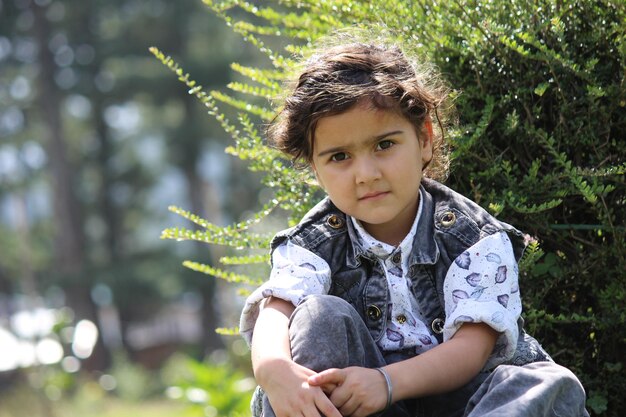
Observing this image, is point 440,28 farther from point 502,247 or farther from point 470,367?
point 470,367

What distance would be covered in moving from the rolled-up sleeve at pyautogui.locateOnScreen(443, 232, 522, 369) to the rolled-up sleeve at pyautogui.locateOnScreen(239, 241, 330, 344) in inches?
12.1

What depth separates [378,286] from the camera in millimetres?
2145

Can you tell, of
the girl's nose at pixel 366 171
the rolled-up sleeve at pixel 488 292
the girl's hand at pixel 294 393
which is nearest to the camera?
the girl's hand at pixel 294 393

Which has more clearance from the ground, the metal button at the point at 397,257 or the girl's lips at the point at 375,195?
the girl's lips at the point at 375,195

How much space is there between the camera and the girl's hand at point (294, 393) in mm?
1774

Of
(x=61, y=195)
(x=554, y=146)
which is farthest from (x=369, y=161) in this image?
(x=61, y=195)

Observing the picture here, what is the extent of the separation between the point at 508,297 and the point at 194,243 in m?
21.0

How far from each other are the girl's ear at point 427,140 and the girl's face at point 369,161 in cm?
8

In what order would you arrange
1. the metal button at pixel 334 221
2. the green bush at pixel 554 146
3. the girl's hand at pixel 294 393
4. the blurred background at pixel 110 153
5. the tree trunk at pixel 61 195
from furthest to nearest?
the tree trunk at pixel 61 195 → the blurred background at pixel 110 153 → the green bush at pixel 554 146 → the metal button at pixel 334 221 → the girl's hand at pixel 294 393

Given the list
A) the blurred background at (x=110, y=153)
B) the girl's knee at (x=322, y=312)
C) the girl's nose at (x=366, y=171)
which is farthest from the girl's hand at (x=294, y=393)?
the blurred background at (x=110, y=153)

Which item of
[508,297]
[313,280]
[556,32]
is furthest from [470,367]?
[556,32]

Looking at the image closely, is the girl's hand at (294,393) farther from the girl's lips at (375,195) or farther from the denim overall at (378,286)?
the girl's lips at (375,195)

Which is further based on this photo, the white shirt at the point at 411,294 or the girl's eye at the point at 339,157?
the girl's eye at the point at 339,157

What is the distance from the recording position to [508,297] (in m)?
2.03
